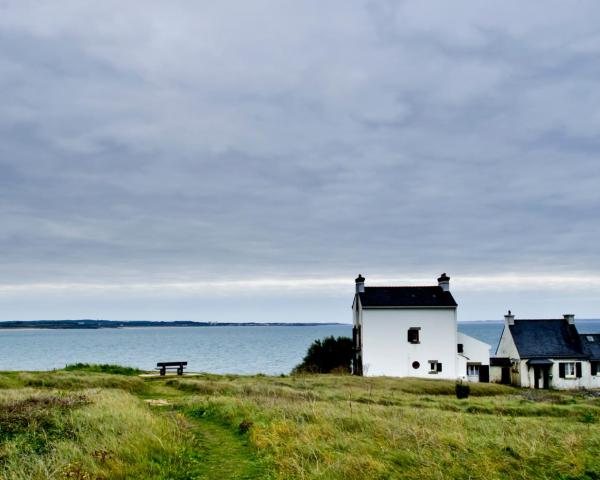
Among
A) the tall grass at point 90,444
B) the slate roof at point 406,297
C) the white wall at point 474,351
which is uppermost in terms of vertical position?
the slate roof at point 406,297

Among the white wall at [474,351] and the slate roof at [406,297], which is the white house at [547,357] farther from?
the slate roof at [406,297]

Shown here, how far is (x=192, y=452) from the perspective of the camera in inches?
438

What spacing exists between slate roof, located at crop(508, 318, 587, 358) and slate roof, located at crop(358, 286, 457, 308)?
29.7 ft

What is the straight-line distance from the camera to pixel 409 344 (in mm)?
48812

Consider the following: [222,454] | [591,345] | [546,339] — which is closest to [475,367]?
[546,339]

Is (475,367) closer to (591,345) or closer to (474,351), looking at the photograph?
(474,351)

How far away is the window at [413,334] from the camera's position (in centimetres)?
4884

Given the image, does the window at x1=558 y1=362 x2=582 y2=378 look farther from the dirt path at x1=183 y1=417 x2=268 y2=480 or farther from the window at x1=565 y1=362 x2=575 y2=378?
the dirt path at x1=183 y1=417 x2=268 y2=480

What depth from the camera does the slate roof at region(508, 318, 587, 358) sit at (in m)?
51.1

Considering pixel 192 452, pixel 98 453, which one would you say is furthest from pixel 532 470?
pixel 98 453

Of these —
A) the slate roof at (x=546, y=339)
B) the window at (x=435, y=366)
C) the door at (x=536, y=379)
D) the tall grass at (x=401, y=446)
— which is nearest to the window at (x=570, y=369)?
the slate roof at (x=546, y=339)

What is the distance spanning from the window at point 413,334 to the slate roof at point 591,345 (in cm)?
1728

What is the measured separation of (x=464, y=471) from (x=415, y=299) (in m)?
41.5

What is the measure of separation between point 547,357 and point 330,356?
21.1 metres
